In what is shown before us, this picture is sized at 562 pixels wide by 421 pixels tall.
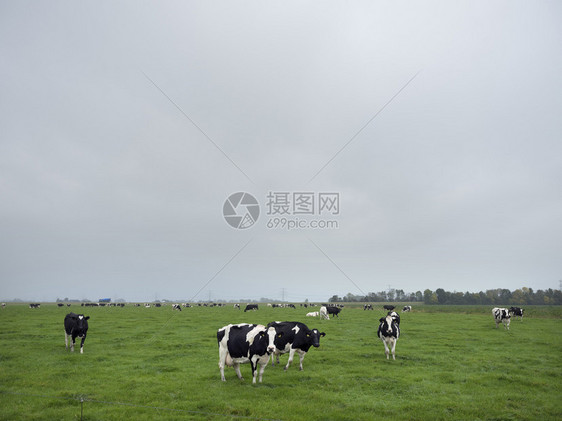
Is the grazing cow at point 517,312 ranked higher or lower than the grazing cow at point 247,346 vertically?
lower

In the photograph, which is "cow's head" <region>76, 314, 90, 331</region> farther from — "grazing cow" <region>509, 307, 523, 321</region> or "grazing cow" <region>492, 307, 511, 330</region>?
"grazing cow" <region>509, 307, 523, 321</region>

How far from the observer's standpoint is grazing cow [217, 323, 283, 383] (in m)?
12.2

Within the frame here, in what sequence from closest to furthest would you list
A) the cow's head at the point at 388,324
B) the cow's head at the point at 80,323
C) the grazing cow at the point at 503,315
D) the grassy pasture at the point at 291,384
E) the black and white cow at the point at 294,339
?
the grassy pasture at the point at 291,384, the black and white cow at the point at 294,339, the cow's head at the point at 388,324, the cow's head at the point at 80,323, the grazing cow at the point at 503,315

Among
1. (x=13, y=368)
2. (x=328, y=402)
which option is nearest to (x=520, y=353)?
(x=328, y=402)

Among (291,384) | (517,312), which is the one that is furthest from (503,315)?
(291,384)

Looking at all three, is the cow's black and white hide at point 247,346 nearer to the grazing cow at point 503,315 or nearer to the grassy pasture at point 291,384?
the grassy pasture at point 291,384

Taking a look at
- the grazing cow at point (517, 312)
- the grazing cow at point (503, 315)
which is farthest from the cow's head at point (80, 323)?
the grazing cow at point (517, 312)

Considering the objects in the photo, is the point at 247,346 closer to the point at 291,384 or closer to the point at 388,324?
the point at 291,384

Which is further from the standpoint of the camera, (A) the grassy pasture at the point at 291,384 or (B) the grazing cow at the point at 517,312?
(B) the grazing cow at the point at 517,312

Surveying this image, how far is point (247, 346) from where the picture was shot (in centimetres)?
1226

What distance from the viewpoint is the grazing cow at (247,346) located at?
482 inches

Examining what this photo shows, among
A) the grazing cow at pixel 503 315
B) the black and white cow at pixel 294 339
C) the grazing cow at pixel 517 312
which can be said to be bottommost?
the grazing cow at pixel 517 312

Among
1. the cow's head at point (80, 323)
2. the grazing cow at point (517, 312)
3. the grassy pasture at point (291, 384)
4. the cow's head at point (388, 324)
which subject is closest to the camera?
the grassy pasture at point (291, 384)

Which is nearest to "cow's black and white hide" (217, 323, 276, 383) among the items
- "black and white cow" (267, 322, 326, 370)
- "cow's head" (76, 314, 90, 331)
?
"black and white cow" (267, 322, 326, 370)
